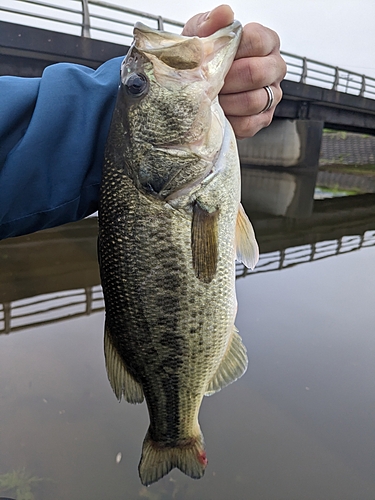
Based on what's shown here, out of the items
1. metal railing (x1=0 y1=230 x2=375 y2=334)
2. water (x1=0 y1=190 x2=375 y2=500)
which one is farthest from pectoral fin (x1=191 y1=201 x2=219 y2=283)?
metal railing (x1=0 y1=230 x2=375 y2=334)

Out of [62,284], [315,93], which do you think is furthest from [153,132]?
[315,93]

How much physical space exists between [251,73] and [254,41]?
118mm

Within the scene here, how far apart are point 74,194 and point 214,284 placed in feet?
2.38

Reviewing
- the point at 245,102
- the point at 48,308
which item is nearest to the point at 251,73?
the point at 245,102

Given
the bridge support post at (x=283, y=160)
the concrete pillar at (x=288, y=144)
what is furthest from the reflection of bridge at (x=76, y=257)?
the concrete pillar at (x=288, y=144)

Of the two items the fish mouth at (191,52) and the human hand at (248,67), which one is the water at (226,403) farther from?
the fish mouth at (191,52)

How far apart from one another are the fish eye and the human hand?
0.32m

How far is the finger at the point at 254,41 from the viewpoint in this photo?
1.59m

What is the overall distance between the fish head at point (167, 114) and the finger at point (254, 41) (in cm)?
7

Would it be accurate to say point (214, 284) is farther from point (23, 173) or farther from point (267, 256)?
point (267, 256)

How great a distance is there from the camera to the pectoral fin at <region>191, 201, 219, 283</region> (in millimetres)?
1578

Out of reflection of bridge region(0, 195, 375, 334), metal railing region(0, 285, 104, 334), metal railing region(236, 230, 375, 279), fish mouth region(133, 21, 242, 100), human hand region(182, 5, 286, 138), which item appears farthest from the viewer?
metal railing region(236, 230, 375, 279)

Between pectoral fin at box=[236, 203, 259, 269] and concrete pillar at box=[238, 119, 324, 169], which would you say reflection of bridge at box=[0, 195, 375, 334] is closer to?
pectoral fin at box=[236, 203, 259, 269]

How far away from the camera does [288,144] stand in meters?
17.9
